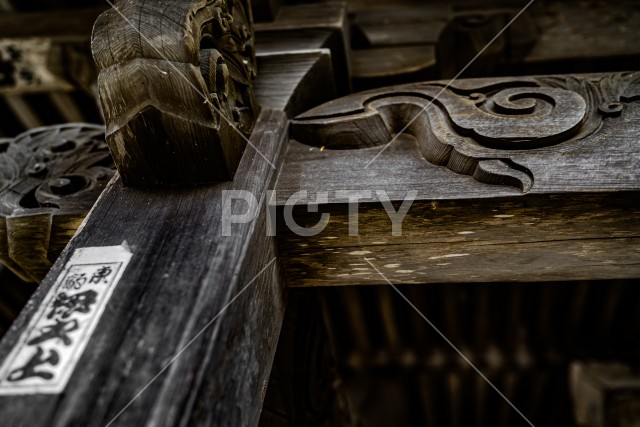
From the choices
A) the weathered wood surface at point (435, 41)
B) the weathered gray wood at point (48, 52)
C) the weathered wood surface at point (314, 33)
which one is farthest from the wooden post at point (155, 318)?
the weathered gray wood at point (48, 52)

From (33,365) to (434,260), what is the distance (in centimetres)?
78

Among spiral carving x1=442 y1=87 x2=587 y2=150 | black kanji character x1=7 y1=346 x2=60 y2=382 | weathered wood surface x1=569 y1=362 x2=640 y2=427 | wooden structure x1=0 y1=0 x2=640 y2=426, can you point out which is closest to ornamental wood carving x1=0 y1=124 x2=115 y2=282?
wooden structure x1=0 y1=0 x2=640 y2=426

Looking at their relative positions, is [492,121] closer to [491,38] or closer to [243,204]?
[243,204]

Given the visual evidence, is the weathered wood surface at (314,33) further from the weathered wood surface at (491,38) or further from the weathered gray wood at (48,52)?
the weathered gray wood at (48,52)

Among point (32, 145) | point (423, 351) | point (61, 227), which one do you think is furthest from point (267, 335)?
point (423, 351)

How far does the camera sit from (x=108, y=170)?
4.05 ft

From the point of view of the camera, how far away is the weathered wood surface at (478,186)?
0.95 meters

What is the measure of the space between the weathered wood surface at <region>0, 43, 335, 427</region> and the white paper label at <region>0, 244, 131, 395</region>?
15 mm

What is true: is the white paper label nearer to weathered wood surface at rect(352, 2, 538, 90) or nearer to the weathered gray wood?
weathered wood surface at rect(352, 2, 538, 90)

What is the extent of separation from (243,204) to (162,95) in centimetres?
26

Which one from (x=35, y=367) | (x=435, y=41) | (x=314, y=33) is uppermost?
(x=314, y=33)

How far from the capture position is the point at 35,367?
0.71m

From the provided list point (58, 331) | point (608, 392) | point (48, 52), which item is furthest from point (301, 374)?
point (608, 392)

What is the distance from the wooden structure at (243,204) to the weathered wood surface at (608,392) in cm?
198
